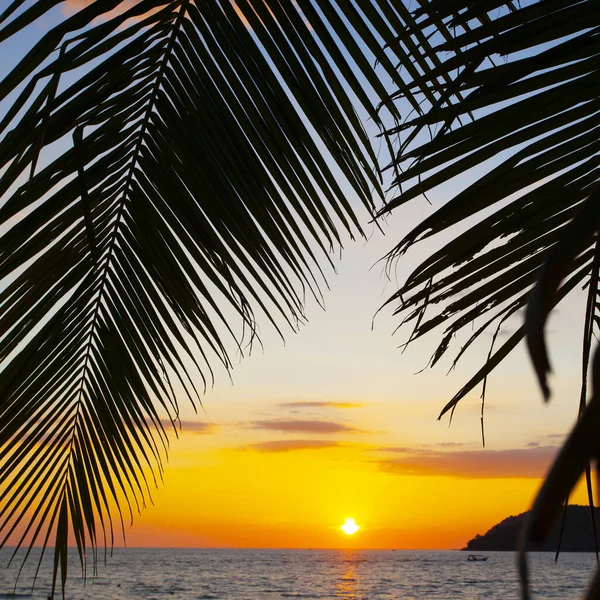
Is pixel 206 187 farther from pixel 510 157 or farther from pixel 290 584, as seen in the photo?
pixel 290 584

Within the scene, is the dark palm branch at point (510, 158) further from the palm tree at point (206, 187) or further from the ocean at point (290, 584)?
the ocean at point (290, 584)

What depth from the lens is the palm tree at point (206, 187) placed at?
103 centimetres

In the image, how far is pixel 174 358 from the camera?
1.61 meters

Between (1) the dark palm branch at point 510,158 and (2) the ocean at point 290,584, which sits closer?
(1) the dark palm branch at point 510,158

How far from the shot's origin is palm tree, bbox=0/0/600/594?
3.37ft

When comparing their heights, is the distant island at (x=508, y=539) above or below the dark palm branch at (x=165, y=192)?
above

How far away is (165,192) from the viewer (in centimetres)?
142

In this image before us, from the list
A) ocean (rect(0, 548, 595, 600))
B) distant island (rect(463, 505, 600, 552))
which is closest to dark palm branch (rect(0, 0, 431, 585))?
ocean (rect(0, 548, 595, 600))

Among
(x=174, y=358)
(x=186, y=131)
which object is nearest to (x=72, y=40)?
(x=186, y=131)

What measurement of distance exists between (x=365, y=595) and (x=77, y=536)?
50.0 meters

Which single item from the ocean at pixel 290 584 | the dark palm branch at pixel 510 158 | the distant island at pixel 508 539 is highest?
the distant island at pixel 508 539

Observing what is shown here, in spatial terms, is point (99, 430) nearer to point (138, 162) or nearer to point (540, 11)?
point (138, 162)

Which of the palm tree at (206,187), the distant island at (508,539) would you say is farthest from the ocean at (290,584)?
the distant island at (508,539)

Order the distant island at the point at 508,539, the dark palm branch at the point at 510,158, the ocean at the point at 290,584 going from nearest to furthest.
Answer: the dark palm branch at the point at 510,158, the ocean at the point at 290,584, the distant island at the point at 508,539
